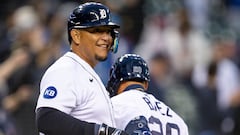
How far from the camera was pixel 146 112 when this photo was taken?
6535mm

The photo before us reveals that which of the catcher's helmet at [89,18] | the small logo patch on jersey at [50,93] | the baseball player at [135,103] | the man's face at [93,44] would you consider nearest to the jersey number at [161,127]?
the baseball player at [135,103]

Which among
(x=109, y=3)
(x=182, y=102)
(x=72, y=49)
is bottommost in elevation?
(x=182, y=102)

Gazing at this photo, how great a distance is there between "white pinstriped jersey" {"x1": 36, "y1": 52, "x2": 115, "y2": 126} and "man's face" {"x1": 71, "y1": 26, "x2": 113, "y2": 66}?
2.1 inches

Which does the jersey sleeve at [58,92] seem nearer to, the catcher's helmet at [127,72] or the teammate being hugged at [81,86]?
the teammate being hugged at [81,86]

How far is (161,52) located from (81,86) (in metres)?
5.75

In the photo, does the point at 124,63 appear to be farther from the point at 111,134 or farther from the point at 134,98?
the point at 111,134

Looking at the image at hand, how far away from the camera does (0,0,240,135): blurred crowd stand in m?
10.4

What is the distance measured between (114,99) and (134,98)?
14 centimetres

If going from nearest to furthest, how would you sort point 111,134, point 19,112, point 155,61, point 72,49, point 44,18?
point 111,134 < point 72,49 < point 19,112 < point 155,61 < point 44,18

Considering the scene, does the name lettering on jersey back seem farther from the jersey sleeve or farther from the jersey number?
the jersey sleeve

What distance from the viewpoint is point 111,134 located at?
5836mm

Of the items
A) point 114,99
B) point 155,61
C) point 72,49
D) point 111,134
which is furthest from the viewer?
point 155,61

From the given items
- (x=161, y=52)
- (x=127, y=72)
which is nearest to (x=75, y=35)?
(x=127, y=72)

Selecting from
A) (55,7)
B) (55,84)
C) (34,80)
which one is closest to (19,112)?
(34,80)
